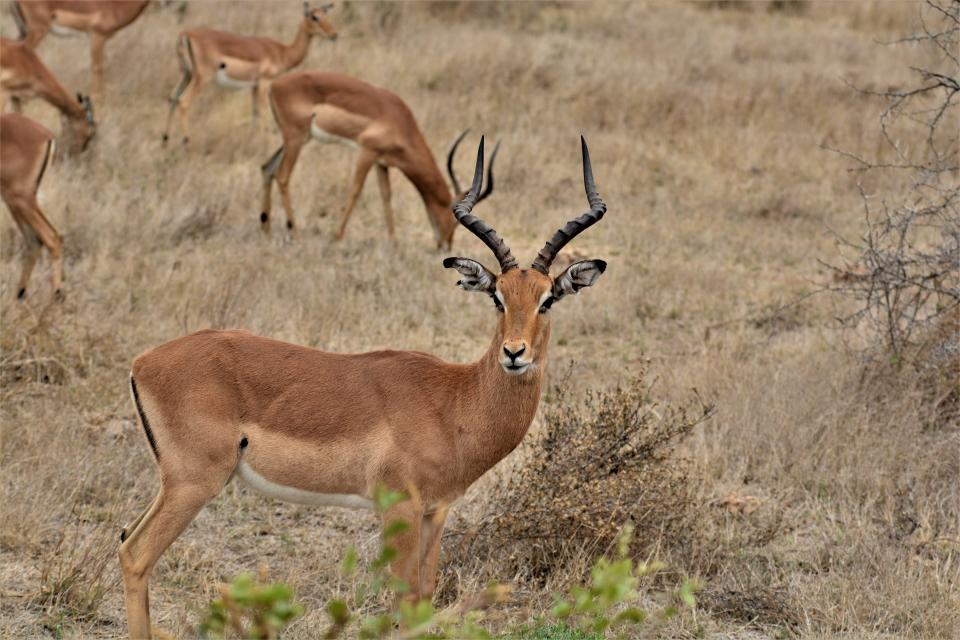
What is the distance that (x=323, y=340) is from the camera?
25.9 feet

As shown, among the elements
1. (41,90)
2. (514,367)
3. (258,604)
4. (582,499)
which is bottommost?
(41,90)

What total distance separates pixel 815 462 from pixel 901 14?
15.4 m

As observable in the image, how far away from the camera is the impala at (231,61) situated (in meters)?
13.7

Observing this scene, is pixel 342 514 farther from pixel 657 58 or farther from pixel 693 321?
pixel 657 58

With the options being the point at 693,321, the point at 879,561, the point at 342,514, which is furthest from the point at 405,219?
the point at 879,561

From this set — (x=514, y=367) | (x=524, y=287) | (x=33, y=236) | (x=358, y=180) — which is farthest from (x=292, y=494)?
(x=358, y=180)

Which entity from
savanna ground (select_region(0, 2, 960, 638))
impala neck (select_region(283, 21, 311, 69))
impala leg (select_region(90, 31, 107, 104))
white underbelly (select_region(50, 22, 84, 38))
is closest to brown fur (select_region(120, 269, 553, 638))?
savanna ground (select_region(0, 2, 960, 638))

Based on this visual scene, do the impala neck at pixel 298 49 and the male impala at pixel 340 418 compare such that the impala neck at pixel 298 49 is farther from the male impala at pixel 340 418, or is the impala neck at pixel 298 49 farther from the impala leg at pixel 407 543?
the impala leg at pixel 407 543

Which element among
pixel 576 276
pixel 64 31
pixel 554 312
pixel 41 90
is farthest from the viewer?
pixel 64 31

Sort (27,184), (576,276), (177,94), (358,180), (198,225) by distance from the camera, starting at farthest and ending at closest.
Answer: (177,94), (358,180), (198,225), (27,184), (576,276)

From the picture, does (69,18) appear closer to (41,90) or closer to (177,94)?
(177,94)

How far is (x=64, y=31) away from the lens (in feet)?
48.5

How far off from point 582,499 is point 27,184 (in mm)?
5235

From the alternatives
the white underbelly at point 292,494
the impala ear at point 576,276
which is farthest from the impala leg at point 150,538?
the impala ear at point 576,276
